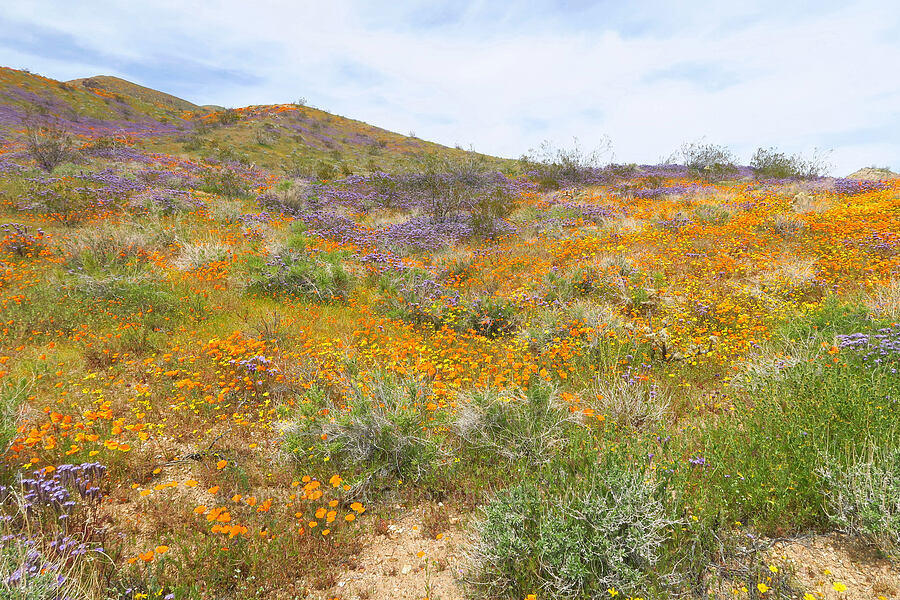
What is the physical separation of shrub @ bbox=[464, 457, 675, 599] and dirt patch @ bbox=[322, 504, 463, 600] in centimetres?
26

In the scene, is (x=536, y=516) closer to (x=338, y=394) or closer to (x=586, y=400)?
(x=586, y=400)

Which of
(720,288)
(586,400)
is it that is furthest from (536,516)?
(720,288)

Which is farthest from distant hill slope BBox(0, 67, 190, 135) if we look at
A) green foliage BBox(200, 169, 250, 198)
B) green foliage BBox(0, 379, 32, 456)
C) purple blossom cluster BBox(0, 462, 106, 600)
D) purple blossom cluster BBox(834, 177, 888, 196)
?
purple blossom cluster BBox(834, 177, 888, 196)

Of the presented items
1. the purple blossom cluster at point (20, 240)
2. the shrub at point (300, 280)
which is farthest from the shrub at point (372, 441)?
the purple blossom cluster at point (20, 240)

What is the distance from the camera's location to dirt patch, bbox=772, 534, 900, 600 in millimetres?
2344

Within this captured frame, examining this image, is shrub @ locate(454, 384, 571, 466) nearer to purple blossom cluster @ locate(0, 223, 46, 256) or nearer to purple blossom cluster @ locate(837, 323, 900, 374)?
purple blossom cluster @ locate(837, 323, 900, 374)

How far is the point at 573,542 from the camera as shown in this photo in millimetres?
2578

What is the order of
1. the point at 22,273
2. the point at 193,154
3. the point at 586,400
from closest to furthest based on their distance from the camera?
the point at 586,400, the point at 22,273, the point at 193,154

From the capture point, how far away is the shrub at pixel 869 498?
2500mm

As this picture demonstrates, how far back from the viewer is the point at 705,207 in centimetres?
1409

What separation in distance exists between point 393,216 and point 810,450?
14.4 meters

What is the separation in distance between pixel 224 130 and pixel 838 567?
45494 mm

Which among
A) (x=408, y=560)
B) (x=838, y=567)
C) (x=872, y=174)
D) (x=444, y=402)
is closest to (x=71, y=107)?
(x=444, y=402)

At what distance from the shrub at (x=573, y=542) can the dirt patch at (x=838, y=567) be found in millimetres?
810
